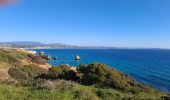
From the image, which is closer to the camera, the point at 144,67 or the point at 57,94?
the point at 57,94

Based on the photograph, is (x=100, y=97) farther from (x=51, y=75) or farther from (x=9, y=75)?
(x=9, y=75)

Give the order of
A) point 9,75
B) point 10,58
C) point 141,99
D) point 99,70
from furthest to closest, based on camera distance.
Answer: point 10,58, point 9,75, point 99,70, point 141,99

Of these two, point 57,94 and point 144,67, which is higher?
point 57,94

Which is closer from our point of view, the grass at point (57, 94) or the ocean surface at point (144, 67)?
the grass at point (57, 94)

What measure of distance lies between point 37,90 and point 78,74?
12.7 m

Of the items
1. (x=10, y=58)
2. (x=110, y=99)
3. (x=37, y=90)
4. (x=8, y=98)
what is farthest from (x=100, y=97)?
(x=10, y=58)

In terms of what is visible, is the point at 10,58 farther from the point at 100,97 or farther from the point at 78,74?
the point at 100,97

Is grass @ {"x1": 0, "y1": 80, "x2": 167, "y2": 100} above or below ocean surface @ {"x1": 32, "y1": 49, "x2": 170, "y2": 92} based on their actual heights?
above

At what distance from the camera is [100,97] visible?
45.4 feet

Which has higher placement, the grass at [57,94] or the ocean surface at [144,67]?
the grass at [57,94]

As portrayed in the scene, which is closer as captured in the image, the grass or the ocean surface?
the grass

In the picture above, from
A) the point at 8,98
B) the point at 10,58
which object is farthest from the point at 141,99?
the point at 10,58

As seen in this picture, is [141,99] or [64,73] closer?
[141,99]

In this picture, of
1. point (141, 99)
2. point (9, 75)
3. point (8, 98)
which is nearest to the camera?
point (8, 98)
